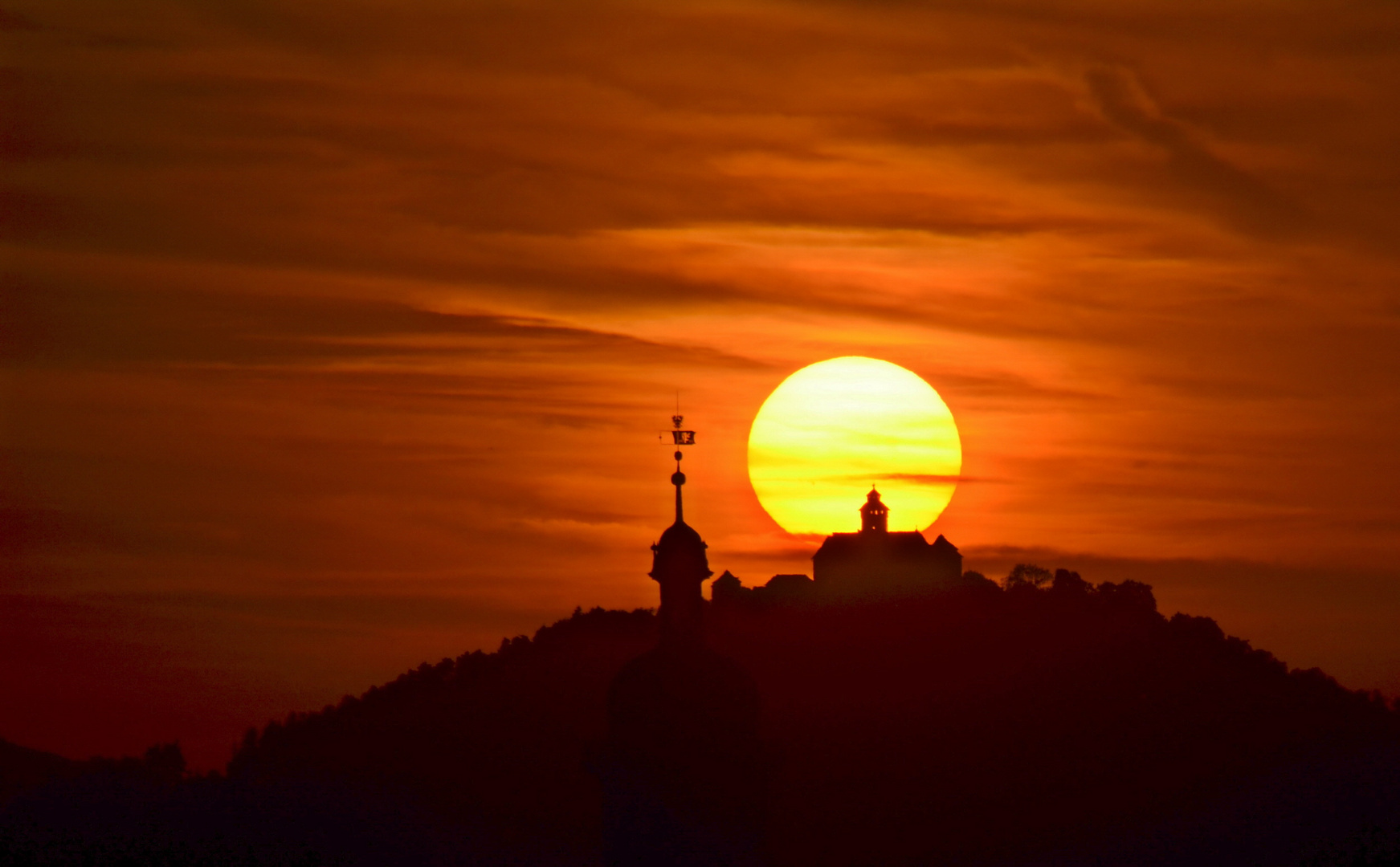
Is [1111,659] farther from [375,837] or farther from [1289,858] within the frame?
[375,837]

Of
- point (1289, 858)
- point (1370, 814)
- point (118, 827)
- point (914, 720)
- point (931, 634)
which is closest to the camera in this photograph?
point (118, 827)

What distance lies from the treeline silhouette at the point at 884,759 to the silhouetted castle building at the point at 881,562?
155 centimetres

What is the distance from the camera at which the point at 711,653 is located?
76.1m

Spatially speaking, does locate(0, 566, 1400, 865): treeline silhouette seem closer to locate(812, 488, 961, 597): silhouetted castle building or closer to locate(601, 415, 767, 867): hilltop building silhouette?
locate(812, 488, 961, 597): silhouetted castle building

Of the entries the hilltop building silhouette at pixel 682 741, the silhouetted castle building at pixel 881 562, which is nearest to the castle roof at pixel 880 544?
the silhouetted castle building at pixel 881 562

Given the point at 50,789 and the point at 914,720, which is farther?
the point at 914,720

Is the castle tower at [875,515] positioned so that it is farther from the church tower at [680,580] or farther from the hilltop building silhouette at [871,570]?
the church tower at [680,580]

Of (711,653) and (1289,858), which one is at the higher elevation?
(711,653)

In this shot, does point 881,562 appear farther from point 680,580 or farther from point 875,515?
point 680,580

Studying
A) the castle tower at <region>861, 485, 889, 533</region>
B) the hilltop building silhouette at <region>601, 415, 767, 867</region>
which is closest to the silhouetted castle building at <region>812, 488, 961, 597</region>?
the castle tower at <region>861, 485, 889, 533</region>

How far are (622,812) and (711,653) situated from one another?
6.31 meters

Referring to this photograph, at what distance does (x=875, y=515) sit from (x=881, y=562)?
3.21 m

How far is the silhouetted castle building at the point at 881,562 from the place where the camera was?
161 m

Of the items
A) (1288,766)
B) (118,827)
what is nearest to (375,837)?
(118,827)
